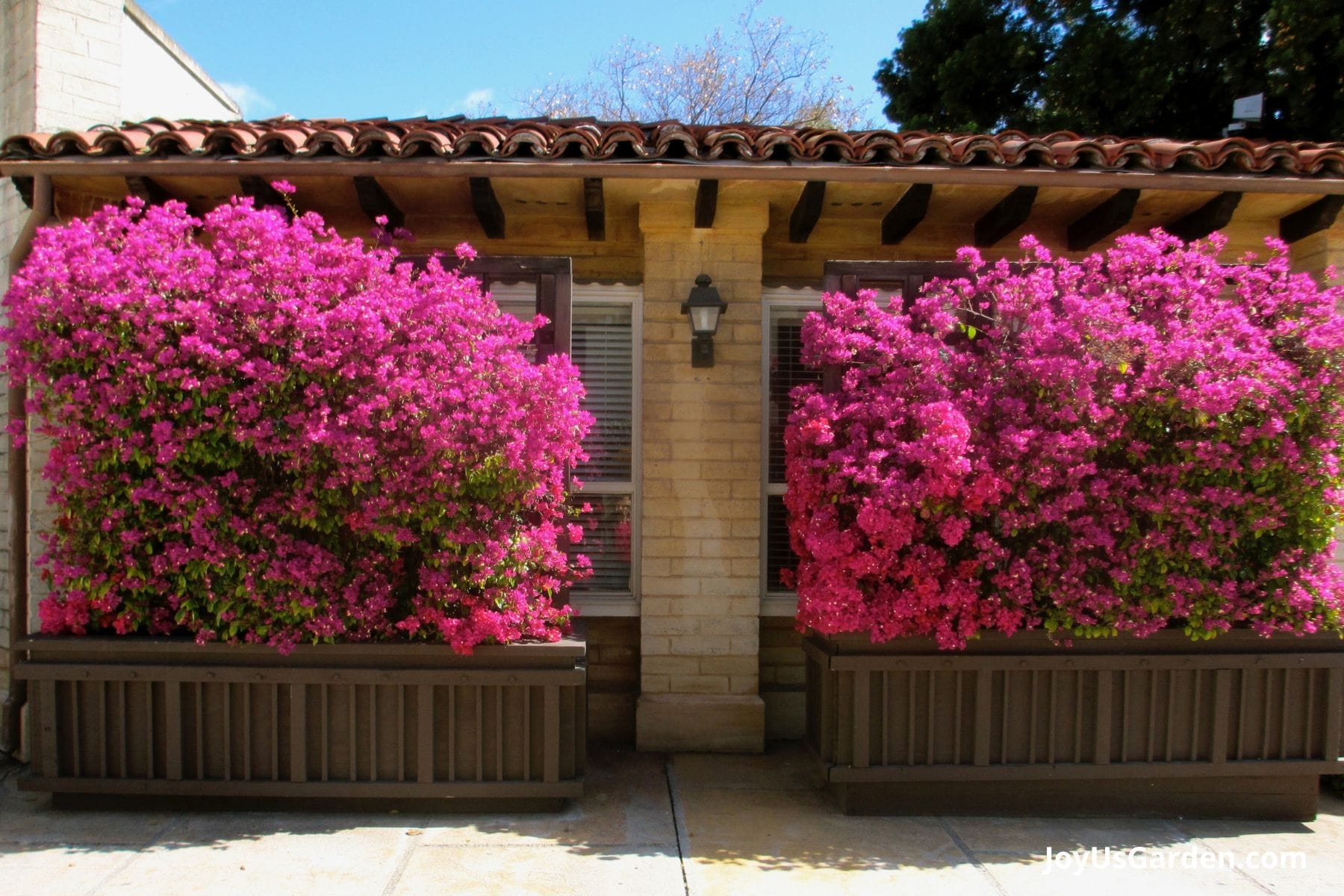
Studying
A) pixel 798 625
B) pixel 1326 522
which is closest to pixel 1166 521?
pixel 1326 522

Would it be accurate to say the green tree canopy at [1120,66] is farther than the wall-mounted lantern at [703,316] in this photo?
Yes

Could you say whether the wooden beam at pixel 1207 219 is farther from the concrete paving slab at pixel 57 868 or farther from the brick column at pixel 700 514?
the concrete paving slab at pixel 57 868

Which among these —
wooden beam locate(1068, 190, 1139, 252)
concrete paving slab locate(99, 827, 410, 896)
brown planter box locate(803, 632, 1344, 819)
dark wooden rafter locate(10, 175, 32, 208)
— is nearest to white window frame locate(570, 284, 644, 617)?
brown planter box locate(803, 632, 1344, 819)

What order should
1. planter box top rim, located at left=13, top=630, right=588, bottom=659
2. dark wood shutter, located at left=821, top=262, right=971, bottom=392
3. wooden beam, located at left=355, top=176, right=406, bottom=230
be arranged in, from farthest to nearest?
wooden beam, located at left=355, top=176, right=406, bottom=230, dark wood shutter, located at left=821, top=262, right=971, bottom=392, planter box top rim, located at left=13, top=630, right=588, bottom=659

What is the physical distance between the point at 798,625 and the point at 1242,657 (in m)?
2.16

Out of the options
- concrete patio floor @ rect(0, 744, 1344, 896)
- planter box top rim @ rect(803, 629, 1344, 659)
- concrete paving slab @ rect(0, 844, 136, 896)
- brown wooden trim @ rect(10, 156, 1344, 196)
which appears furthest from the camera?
brown wooden trim @ rect(10, 156, 1344, 196)

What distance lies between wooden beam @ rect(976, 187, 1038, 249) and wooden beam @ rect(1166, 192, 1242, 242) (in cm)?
92

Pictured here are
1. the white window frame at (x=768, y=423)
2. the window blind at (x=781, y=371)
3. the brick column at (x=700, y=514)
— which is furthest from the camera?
the window blind at (x=781, y=371)

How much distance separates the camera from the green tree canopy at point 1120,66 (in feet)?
28.2

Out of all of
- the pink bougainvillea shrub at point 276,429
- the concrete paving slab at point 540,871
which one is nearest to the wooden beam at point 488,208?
the pink bougainvillea shrub at point 276,429

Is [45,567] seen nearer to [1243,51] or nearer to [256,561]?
[256,561]

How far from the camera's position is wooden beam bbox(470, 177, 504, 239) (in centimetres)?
464

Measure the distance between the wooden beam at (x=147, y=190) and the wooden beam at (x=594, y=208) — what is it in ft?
7.40

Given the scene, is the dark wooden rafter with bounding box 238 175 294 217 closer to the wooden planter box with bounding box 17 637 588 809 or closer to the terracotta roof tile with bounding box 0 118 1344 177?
the terracotta roof tile with bounding box 0 118 1344 177
